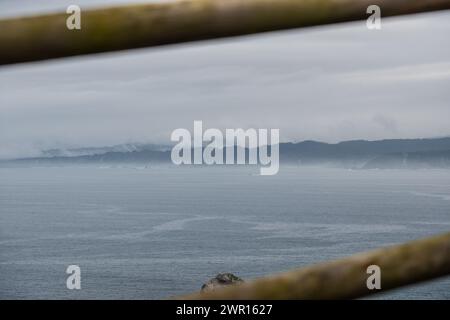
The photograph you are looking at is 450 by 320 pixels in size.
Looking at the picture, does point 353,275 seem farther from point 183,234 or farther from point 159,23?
point 183,234

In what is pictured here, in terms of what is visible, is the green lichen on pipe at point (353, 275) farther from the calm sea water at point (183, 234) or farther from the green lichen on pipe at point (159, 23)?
the calm sea water at point (183, 234)

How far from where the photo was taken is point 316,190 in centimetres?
17888

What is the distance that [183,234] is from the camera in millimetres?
111062

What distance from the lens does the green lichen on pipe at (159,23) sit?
35.3 inches

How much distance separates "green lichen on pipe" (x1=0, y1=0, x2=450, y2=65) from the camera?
90 cm

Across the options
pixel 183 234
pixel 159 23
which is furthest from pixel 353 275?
pixel 183 234

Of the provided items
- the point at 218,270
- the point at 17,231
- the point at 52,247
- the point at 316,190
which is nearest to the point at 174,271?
the point at 218,270

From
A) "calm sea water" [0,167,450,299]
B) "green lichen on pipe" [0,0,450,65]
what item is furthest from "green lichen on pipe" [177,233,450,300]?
"calm sea water" [0,167,450,299]

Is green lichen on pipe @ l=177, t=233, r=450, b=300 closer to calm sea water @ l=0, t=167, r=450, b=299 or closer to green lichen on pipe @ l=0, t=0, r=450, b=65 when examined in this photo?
green lichen on pipe @ l=0, t=0, r=450, b=65

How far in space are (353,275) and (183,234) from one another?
11081 cm

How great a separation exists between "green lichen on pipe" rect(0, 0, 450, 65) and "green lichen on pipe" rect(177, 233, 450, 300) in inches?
12.0

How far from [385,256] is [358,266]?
4 cm
